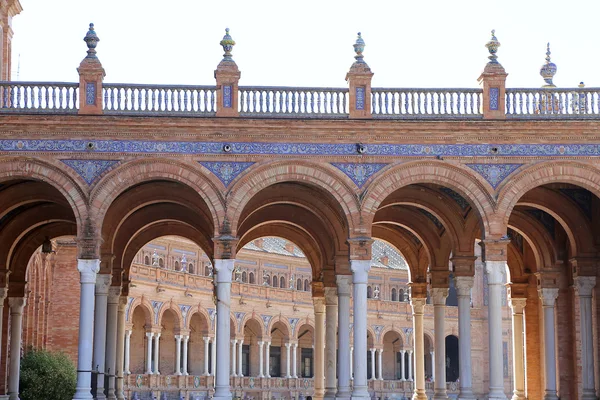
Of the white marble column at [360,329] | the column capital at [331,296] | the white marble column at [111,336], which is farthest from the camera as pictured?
the column capital at [331,296]

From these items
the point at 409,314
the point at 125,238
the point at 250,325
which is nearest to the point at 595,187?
the point at 125,238

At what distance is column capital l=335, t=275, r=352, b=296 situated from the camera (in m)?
28.0

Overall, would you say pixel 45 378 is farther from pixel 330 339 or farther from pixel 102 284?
pixel 330 339

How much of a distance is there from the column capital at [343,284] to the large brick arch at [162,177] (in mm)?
4369

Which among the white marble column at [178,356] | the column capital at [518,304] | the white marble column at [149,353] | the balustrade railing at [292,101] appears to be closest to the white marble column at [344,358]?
the balustrade railing at [292,101]

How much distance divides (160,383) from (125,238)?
1725 centimetres

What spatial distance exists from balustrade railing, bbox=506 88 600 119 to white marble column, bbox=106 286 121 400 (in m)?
11.4

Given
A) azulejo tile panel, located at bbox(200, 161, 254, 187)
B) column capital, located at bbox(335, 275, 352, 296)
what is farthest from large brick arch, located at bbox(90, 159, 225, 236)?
column capital, located at bbox(335, 275, 352, 296)

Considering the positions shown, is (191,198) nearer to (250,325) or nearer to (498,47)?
(498,47)

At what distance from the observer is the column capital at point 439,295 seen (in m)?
30.4

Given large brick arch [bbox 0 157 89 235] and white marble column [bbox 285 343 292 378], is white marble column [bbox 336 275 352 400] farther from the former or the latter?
white marble column [bbox 285 343 292 378]

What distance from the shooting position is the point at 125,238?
99.2 feet

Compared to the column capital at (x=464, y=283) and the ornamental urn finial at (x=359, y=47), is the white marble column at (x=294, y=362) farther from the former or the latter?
the ornamental urn finial at (x=359, y=47)

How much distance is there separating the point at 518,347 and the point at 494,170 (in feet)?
24.2
